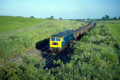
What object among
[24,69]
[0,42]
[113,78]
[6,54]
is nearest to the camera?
[24,69]

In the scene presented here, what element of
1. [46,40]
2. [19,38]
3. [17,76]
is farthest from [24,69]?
[46,40]

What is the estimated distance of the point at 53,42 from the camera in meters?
16.5

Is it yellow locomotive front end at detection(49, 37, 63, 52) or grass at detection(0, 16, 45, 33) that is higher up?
grass at detection(0, 16, 45, 33)

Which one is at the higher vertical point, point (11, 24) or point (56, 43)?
point (11, 24)

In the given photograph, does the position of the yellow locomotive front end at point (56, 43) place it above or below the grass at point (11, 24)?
below

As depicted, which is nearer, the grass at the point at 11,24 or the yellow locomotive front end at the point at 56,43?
the yellow locomotive front end at the point at 56,43

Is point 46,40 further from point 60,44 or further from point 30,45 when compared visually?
point 60,44

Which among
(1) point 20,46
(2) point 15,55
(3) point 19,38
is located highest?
(3) point 19,38

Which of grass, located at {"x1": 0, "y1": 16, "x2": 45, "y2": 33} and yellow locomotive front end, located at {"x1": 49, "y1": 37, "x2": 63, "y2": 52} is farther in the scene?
grass, located at {"x1": 0, "y1": 16, "x2": 45, "y2": 33}

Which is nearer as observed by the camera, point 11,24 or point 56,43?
point 56,43

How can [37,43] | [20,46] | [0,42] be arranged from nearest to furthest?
[0,42], [20,46], [37,43]

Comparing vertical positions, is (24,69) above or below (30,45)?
above

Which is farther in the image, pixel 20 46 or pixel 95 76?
pixel 20 46

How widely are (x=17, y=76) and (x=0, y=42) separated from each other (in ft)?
43.2
